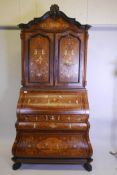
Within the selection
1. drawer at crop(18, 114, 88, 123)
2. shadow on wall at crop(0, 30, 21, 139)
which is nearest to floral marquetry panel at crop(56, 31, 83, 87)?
drawer at crop(18, 114, 88, 123)

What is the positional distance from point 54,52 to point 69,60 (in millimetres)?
226

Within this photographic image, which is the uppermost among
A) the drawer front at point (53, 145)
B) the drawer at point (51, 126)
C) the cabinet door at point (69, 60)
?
the cabinet door at point (69, 60)

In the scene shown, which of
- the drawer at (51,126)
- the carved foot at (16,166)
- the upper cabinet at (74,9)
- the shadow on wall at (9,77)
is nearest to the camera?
the drawer at (51,126)

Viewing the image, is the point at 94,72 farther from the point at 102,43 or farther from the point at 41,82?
the point at 41,82

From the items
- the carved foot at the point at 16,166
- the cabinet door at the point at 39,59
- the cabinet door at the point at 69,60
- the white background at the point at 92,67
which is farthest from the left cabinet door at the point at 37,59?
the carved foot at the point at 16,166

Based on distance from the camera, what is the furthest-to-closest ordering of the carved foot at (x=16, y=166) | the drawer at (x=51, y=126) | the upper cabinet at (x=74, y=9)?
the upper cabinet at (x=74, y=9) < the carved foot at (x=16, y=166) < the drawer at (x=51, y=126)

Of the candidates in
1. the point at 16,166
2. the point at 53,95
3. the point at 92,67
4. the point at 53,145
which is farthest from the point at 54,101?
the point at 92,67

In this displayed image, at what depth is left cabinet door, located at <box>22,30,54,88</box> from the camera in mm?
2846

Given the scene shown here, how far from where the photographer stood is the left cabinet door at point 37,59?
285cm

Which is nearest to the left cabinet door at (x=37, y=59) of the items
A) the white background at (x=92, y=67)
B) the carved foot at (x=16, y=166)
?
the white background at (x=92, y=67)

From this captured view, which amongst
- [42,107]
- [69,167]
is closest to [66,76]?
[42,107]

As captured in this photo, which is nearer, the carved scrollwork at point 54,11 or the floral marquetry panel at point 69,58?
the carved scrollwork at point 54,11

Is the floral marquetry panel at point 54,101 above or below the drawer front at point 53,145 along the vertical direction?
above

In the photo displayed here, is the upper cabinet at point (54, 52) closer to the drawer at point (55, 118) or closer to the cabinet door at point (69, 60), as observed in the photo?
the cabinet door at point (69, 60)
